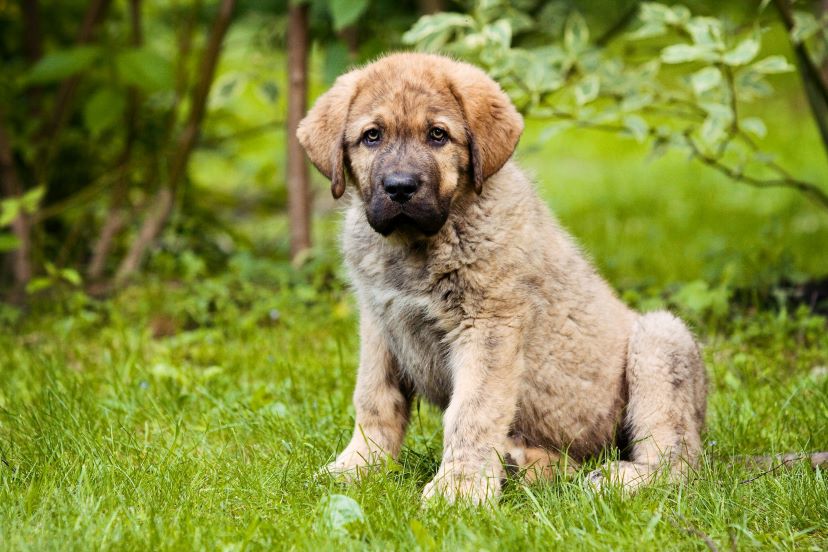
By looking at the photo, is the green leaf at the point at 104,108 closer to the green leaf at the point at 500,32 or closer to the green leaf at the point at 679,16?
the green leaf at the point at 500,32

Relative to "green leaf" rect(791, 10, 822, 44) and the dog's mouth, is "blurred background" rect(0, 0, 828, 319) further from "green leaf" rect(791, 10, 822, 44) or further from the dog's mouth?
the dog's mouth

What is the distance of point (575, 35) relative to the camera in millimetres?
5512

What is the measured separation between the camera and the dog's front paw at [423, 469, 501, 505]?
3.21 meters

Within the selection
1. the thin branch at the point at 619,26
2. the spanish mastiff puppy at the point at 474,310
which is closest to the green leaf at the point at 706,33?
the thin branch at the point at 619,26

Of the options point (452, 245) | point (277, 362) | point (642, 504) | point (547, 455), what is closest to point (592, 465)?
point (547, 455)

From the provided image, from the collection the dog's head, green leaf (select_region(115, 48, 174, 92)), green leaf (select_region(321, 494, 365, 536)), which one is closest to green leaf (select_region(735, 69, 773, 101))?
the dog's head

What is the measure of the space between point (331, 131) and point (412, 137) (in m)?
0.34

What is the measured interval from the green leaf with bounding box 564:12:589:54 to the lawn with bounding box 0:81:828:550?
1.29 metres

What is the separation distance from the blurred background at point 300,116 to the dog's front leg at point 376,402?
1517 millimetres

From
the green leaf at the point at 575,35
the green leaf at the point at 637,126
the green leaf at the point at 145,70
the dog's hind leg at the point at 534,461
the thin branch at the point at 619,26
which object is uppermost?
the green leaf at the point at 575,35

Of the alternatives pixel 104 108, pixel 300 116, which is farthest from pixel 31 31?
pixel 300 116

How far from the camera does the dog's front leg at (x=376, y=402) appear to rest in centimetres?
365

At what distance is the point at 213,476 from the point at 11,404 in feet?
3.53

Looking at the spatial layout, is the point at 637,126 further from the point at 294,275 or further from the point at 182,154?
the point at 182,154
